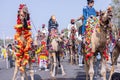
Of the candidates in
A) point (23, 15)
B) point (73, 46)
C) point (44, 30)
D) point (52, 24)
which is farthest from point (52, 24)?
point (73, 46)

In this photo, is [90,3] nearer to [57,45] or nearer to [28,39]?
[28,39]

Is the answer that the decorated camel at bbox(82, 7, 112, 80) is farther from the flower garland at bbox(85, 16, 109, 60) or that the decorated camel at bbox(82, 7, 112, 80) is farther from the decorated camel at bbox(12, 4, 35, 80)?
the decorated camel at bbox(12, 4, 35, 80)

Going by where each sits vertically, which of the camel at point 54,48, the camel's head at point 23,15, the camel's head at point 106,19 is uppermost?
the camel's head at point 23,15

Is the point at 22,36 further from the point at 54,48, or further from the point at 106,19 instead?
the point at 54,48

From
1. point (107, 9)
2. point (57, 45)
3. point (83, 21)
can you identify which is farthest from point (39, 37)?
point (107, 9)

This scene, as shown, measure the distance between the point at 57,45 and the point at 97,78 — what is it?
2673mm

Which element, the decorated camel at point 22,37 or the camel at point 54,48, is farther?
the camel at point 54,48

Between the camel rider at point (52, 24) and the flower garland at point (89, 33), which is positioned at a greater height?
the camel rider at point (52, 24)

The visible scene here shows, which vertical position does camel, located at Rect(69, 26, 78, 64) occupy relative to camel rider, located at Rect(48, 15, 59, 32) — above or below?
below

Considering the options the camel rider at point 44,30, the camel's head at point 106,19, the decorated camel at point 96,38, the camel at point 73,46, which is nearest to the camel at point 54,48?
the camel rider at point 44,30

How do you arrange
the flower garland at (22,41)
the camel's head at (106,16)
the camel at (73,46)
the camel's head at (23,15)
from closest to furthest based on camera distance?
1. the camel's head at (106,16)
2. the camel's head at (23,15)
3. the flower garland at (22,41)
4. the camel at (73,46)

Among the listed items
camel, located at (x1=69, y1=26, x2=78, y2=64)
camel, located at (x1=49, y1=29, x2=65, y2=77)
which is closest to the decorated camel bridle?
camel, located at (x1=49, y1=29, x2=65, y2=77)

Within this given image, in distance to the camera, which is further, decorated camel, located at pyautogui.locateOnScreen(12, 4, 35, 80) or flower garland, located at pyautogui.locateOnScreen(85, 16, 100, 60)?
decorated camel, located at pyautogui.locateOnScreen(12, 4, 35, 80)

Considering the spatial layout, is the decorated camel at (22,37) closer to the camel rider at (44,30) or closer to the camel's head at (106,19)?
the camel's head at (106,19)
